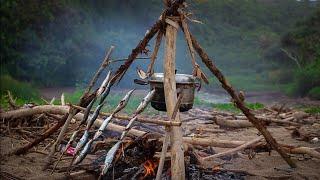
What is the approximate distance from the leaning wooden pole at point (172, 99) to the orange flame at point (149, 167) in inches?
18.6

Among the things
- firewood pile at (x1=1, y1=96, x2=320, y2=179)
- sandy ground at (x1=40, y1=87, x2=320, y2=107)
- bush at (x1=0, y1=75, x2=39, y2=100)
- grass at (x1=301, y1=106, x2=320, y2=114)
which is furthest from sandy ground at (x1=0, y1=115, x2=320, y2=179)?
bush at (x1=0, y1=75, x2=39, y2=100)

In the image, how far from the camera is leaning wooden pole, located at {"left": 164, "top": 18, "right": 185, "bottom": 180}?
13.0 ft

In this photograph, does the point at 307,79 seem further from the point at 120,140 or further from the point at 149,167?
the point at 120,140

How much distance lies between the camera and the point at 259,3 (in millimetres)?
18875

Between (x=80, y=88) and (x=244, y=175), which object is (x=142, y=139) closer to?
(x=244, y=175)

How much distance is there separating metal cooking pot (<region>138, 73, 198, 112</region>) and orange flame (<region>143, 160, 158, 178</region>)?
620 millimetres

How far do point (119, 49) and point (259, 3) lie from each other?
8236mm

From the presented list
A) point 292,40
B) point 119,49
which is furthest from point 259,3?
point 119,49

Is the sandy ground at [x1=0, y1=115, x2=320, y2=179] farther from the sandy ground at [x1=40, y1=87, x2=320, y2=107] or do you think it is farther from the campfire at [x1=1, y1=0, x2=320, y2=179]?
the sandy ground at [x1=40, y1=87, x2=320, y2=107]

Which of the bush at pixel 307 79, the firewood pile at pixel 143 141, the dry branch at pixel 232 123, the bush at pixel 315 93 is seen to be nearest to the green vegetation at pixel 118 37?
the bush at pixel 307 79

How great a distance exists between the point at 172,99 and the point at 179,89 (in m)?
0.27

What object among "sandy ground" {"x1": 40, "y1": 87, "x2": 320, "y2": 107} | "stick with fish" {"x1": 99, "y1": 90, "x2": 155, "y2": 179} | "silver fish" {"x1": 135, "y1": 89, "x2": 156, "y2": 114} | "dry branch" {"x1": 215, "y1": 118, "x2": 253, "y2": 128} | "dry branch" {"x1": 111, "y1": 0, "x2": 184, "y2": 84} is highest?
"dry branch" {"x1": 111, "y1": 0, "x2": 184, "y2": 84}

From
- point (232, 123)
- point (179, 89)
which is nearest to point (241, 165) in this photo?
point (179, 89)

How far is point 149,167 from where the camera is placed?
14.4 feet
